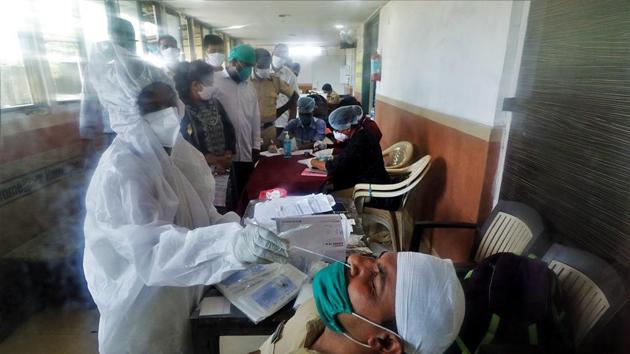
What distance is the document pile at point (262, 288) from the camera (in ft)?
2.96

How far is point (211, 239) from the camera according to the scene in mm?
879

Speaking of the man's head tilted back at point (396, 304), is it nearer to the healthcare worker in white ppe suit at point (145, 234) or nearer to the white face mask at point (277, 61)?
the healthcare worker in white ppe suit at point (145, 234)

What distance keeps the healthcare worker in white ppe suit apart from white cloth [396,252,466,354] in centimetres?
33

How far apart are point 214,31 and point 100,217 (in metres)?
7.06

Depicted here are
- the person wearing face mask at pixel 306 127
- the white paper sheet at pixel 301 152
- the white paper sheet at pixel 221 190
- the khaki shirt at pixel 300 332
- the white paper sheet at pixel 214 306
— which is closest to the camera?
the khaki shirt at pixel 300 332

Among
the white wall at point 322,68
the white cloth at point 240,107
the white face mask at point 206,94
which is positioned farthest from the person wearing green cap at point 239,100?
the white wall at point 322,68

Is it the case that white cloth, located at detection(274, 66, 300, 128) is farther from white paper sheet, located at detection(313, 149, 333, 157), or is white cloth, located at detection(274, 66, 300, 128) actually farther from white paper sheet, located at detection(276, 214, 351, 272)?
white paper sheet, located at detection(276, 214, 351, 272)

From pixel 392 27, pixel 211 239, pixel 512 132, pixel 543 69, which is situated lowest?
pixel 211 239

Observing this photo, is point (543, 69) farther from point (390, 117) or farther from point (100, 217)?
point (390, 117)

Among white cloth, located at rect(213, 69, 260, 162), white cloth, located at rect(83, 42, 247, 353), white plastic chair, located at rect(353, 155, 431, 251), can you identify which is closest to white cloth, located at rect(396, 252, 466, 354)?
white cloth, located at rect(83, 42, 247, 353)

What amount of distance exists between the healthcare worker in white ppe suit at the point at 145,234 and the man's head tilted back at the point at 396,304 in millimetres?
200

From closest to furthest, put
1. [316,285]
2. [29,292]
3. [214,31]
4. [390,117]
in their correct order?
[316,285], [29,292], [390,117], [214,31]

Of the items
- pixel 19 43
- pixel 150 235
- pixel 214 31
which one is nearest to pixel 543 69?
pixel 150 235

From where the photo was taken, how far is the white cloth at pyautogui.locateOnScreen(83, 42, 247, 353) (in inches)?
33.5
